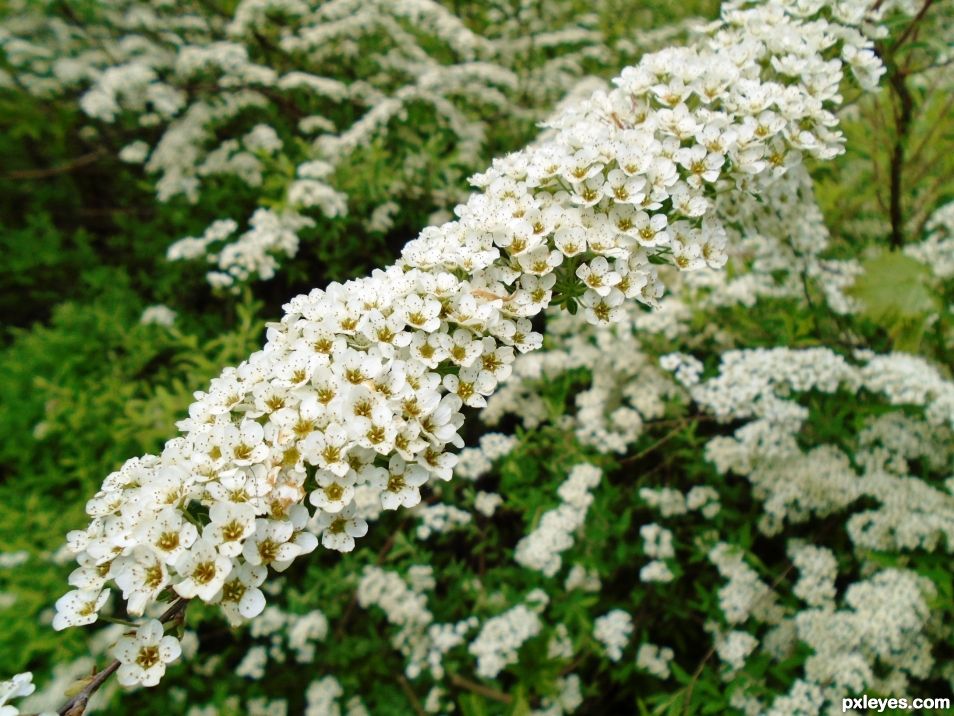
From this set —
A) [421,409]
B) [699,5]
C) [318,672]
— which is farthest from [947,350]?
[699,5]

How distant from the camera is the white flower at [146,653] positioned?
1.00m

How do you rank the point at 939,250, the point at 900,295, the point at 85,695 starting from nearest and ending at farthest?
the point at 85,695 < the point at 900,295 < the point at 939,250

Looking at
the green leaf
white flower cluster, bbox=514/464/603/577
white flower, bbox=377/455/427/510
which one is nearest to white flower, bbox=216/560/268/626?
white flower, bbox=377/455/427/510

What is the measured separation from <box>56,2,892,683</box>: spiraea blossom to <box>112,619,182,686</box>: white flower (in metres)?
0.05

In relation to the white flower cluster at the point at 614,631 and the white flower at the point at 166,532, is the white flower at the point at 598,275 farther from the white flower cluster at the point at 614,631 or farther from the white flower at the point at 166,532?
the white flower cluster at the point at 614,631

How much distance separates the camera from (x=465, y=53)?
4.01 meters

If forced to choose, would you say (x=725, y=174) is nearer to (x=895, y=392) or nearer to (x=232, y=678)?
(x=895, y=392)

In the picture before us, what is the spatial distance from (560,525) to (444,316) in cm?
129

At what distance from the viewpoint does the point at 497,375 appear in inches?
50.6

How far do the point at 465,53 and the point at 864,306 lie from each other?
291 cm

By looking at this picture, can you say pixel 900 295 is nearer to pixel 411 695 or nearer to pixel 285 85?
pixel 411 695

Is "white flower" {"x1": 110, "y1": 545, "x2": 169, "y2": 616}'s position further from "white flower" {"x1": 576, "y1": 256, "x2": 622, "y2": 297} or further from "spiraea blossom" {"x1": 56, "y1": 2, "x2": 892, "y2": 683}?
"white flower" {"x1": 576, "y1": 256, "x2": 622, "y2": 297}

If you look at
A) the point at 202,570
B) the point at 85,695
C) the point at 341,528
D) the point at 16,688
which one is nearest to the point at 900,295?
the point at 341,528

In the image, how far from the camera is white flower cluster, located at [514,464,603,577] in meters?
2.26
